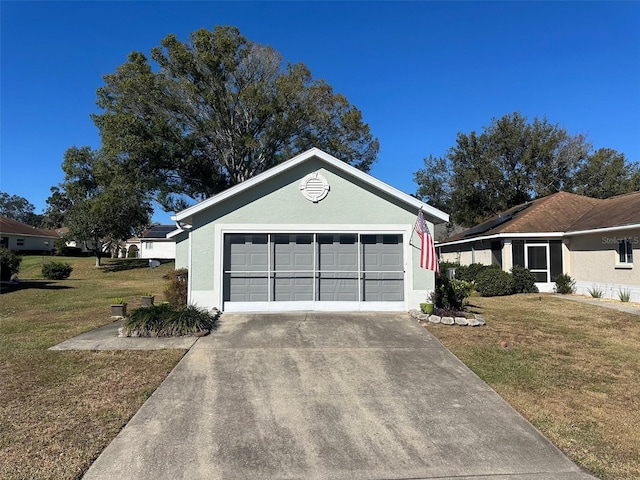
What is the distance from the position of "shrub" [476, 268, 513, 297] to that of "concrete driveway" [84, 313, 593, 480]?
1098cm

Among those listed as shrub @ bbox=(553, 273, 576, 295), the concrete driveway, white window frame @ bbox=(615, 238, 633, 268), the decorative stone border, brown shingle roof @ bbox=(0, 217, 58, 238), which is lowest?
the concrete driveway

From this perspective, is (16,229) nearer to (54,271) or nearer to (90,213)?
(90,213)

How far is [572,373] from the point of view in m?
6.59

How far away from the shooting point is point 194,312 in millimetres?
9156

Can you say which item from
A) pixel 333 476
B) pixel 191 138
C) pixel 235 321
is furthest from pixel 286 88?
pixel 333 476

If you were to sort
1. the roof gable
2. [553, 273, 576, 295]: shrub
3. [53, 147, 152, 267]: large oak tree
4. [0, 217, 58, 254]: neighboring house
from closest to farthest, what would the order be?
[553, 273, 576, 295]: shrub → the roof gable → [53, 147, 152, 267]: large oak tree → [0, 217, 58, 254]: neighboring house

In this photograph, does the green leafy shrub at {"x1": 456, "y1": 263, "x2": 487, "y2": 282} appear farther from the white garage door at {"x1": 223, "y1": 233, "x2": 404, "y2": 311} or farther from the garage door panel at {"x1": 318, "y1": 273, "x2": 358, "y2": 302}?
the garage door panel at {"x1": 318, "y1": 273, "x2": 358, "y2": 302}

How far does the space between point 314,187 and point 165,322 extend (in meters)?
5.23

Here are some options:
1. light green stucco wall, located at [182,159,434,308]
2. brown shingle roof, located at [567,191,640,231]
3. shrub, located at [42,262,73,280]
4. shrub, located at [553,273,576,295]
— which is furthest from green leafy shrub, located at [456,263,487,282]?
shrub, located at [42,262,73,280]

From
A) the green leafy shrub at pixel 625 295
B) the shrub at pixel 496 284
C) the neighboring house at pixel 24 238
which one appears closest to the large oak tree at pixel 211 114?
the shrub at pixel 496 284

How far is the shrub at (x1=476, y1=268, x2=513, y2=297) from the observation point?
687 inches

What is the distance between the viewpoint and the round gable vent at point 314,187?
11.1m

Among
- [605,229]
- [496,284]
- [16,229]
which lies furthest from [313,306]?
[16,229]

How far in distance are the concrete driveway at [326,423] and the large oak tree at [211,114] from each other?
16.9m
